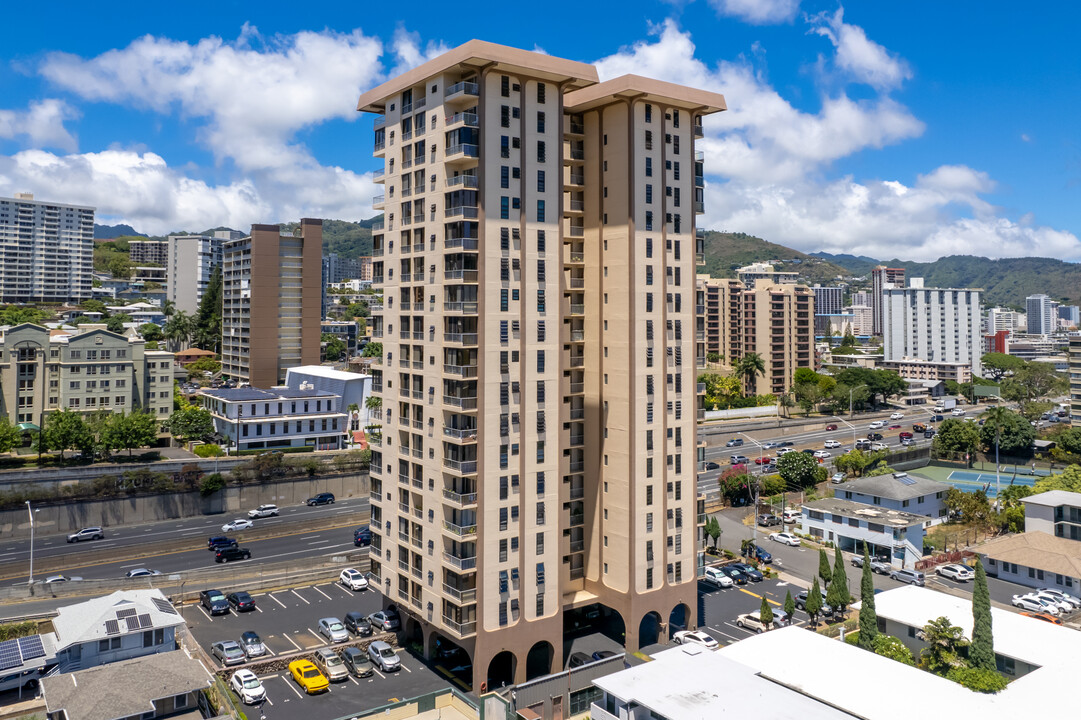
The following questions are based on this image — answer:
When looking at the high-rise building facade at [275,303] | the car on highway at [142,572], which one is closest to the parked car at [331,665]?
the car on highway at [142,572]

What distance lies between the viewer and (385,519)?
5625 cm

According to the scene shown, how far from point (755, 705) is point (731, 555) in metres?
36.6

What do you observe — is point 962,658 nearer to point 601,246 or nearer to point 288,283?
point 601,246

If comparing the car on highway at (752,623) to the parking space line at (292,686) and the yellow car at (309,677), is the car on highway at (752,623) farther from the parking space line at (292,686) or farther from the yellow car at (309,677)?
the parking space line at (292,686)

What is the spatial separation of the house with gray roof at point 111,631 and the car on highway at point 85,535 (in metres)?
34.8

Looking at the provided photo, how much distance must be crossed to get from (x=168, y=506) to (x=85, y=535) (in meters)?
10.5

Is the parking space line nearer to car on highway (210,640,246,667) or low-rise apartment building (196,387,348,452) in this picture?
car on highway (210,640,246,667)

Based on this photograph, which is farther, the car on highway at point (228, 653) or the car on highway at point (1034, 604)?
the car on highway at point (1034, 604)

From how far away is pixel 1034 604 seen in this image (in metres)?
63.7

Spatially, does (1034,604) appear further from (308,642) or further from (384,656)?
(308,642)

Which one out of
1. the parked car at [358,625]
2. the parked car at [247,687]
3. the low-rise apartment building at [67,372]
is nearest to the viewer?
the parked car at [247,687]

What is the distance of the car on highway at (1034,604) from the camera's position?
62875mm

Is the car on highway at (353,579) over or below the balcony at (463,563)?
below

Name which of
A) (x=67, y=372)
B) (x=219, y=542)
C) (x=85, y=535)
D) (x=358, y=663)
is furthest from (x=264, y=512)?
(x=358, y=663)
